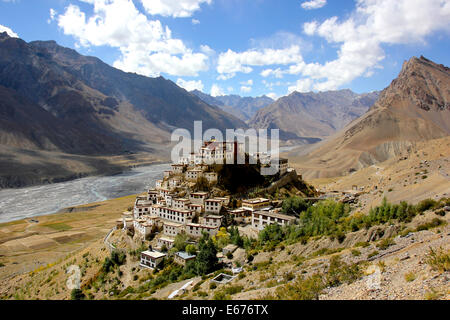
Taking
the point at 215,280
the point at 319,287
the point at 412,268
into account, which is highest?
the point at 412,268

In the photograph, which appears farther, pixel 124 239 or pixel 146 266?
pixel 124 239

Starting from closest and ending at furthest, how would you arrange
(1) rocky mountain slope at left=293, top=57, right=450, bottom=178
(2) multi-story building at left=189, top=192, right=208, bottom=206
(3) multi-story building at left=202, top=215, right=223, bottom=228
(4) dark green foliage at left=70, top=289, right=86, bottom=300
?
(4) dark green foliage at left=70, top=289, right=86, bottom=300 → (3) multi-story building at left=202, top=215, right=223, bottom=228 → (2) multi-story building at left=189, top=192, right=208, bottom=206 → (1) rocky mountain slope at left=293, top=57, right=450, bottom=178

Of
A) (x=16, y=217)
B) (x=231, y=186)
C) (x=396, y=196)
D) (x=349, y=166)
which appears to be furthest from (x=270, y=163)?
(x=349, y=166)

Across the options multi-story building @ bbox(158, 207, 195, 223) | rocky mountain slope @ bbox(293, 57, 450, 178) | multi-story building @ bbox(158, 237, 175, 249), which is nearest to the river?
multi-story building @ bbox(158, 207, 195, 223)

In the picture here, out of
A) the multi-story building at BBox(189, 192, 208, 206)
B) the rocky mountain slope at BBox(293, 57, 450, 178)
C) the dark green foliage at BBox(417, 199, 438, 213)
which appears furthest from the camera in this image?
the rocky mountain slope at BBox(293, 57, 450, 178)

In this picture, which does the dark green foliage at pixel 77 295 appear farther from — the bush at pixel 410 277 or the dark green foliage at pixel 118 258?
the bush at pixel 410 277

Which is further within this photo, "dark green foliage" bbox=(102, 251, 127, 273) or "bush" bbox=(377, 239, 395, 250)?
"dark green foliage" bbox=(102, 251, 127, 273)

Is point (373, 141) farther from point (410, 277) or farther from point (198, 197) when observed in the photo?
point (410, 277)

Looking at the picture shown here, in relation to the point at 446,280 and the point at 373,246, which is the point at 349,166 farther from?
the point at 446,280

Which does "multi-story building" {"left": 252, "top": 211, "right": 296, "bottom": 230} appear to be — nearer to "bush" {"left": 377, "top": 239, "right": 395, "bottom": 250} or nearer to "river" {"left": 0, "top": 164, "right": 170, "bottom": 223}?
"bush" {"left": 377, "top": 239, "right": 395, "bottom": 250}
